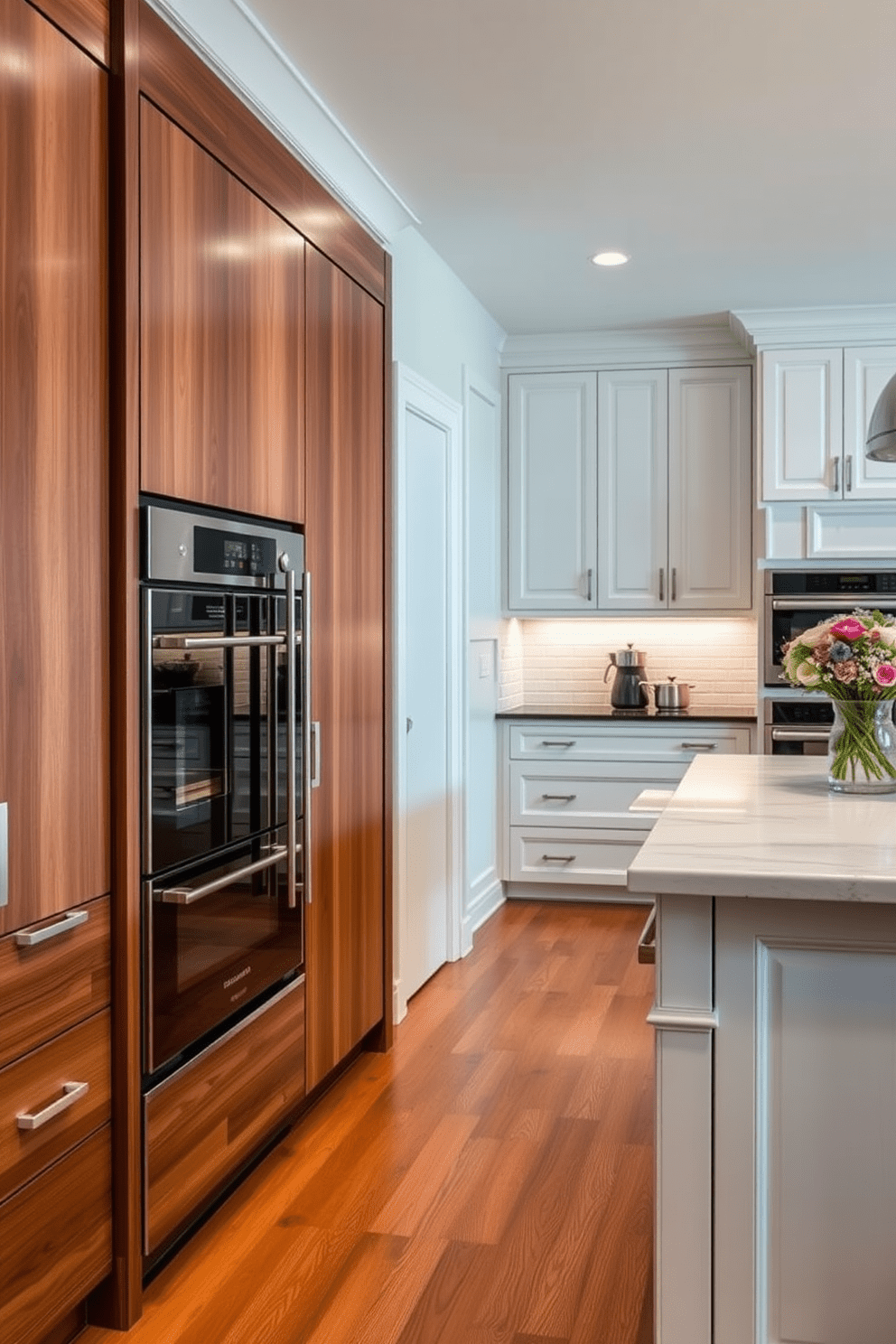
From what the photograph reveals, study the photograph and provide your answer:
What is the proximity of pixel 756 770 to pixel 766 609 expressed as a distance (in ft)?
7.34

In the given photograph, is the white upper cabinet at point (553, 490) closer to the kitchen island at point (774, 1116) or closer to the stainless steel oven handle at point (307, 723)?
the stainless steel oven handle at point (307, 723)

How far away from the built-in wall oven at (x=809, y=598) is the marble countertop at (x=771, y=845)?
2.46 meters

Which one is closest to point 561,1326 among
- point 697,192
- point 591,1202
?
point 591,1202

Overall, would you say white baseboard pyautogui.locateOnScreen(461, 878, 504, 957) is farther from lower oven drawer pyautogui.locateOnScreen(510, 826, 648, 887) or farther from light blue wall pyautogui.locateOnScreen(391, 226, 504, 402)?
light blue wall pyautogui.locateOnScreen(391, 226, 504, 402)

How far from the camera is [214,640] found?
8.48 feet

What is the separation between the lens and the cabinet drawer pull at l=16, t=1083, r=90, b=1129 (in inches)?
76.5

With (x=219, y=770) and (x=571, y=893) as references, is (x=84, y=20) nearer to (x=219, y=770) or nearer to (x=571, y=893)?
(x=219, y=770)

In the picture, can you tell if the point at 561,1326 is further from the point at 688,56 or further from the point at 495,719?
the point at 495,719

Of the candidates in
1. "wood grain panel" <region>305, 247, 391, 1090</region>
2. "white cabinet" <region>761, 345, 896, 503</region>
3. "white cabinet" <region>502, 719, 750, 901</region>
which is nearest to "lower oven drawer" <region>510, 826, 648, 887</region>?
"white cabinet" <region>502, 719, 750, 901</region>

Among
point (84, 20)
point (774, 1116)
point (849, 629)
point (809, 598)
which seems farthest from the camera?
point (809, 598)

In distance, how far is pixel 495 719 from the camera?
5.81 meters

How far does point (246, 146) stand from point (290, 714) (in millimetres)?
1280

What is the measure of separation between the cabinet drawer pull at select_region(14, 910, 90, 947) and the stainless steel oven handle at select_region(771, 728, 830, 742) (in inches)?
150

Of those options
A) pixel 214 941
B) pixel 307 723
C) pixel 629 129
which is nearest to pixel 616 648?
pixel 629 129
